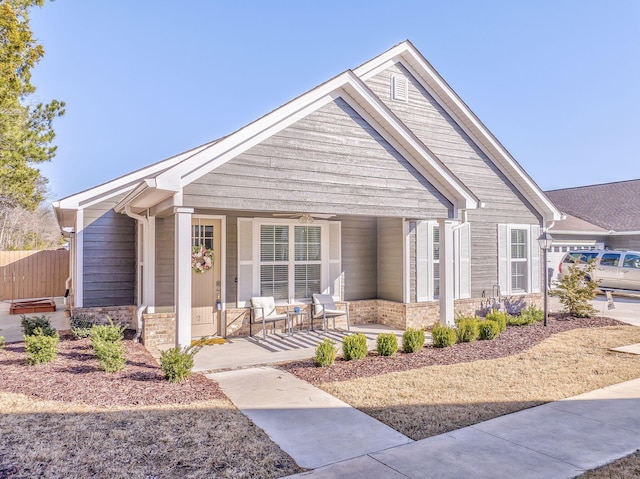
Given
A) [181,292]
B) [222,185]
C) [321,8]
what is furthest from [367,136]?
[321,8]

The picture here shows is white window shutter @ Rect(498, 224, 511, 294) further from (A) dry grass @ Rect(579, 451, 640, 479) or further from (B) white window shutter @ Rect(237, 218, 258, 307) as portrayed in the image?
(A) dry grass @ Rect(579, 451, 640, 479)

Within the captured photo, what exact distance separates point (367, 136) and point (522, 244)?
6766 millimetres

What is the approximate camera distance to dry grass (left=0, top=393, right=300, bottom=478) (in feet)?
11.1

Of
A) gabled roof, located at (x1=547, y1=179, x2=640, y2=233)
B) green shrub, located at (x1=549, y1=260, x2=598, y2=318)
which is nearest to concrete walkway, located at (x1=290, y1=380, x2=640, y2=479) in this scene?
green shrub, located at (x1=549, y1=260, x2=598, y2=318)

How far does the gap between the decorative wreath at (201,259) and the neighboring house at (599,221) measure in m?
13.9

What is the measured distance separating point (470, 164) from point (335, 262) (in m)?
4.68

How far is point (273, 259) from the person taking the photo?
30.9 ft

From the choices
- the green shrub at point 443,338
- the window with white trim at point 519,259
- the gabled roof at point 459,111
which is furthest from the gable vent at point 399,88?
the green shrub at point 443,338

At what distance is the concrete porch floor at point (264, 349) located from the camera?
698 centimetres

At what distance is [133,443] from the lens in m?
3.84

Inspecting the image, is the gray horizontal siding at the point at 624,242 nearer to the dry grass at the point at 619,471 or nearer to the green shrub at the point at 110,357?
the dry grass at the point at 619,471

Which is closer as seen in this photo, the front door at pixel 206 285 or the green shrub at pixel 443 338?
the green shrub at pixel 443 338

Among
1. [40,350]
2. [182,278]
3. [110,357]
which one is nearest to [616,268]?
[182,278]

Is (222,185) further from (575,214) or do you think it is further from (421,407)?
(575,214)
